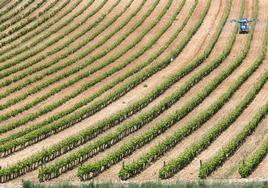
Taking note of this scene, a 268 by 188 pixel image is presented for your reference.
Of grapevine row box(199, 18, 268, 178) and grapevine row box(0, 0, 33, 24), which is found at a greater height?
grapevine row box(0, 0, 33, 24)

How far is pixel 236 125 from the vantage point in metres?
51.8

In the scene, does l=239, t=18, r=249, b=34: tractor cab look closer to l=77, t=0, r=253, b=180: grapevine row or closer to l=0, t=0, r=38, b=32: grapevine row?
l=77, t=0, r=253, b=180: grapevine row

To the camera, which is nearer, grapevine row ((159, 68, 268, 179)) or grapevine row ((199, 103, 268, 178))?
grapevine row ((199, 103, 268, 178))

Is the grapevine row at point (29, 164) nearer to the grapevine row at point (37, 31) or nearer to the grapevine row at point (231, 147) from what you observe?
the grapevine row at point (231, 147)

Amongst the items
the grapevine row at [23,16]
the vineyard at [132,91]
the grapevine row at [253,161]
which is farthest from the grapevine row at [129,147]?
the grapevine row at [23,16]

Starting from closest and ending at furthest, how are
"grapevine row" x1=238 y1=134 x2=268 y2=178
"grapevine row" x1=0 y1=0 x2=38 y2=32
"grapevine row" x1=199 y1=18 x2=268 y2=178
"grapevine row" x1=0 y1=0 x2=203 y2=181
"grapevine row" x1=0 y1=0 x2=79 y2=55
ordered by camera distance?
"grapevine row" x1=238 y1=134 x2=268 y2=178 < "grapevine row" x1=199 y1=18 x2=268 y2=178 < "grapevine row" x1=0 y1=0 x2=203 y2=181 < "grapevine row" x1=0 y1=0 x2=79 y2=55 < "grapevine row" x1=0 y1=0 x2=38 y2=32

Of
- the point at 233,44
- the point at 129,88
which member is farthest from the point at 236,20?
the point at 129,88

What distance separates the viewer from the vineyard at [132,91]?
4488 cm

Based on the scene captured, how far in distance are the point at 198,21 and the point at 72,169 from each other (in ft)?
147

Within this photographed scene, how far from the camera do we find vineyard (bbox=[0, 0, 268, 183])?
1767 inches

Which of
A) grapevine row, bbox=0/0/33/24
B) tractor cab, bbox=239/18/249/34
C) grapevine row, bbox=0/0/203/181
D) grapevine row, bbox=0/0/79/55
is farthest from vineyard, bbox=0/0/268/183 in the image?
tractor cab, bbox=239/18/249/34

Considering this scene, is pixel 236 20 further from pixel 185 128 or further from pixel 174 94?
pixel 185 128

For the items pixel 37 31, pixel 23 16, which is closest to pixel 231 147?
pixel 37 31

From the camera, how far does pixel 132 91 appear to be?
6112 centimetres
